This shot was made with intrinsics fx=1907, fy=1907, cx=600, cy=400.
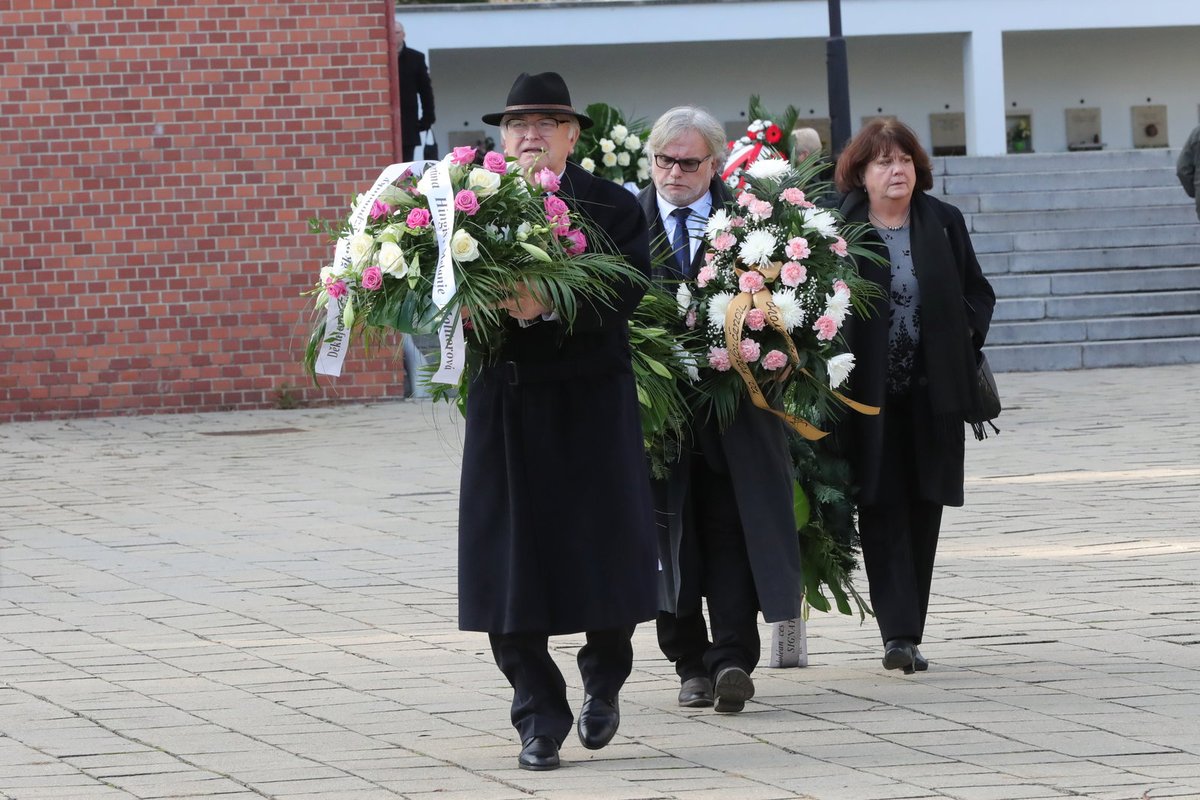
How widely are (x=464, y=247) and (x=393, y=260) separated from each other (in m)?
0.20

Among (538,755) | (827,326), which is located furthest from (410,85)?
(538,755)

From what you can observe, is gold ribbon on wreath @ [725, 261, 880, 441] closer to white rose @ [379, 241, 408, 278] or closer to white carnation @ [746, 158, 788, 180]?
white carnation @ [746, 158, 788, 180]

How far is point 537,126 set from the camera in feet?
17.9

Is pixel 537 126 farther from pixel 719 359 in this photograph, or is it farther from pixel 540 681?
pixel 540 681

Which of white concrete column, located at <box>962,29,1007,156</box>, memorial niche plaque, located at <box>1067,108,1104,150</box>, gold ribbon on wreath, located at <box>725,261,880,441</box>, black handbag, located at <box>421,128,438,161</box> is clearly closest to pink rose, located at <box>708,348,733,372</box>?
gold ribbon on wreath, located at <box>725,261,880,441</box>

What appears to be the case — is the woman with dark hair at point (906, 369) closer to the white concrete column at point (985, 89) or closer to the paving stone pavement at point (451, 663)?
the paving stone pavement at point (451, 663)

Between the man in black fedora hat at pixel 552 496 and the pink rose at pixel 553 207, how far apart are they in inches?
5.0

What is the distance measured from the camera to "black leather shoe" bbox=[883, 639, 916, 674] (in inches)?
249

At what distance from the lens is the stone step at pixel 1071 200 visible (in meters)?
18.9

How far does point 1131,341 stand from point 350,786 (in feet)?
43.2

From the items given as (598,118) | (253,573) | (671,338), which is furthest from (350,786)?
(598,118)

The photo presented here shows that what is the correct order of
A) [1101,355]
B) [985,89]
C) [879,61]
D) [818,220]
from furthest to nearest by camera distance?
[879,61], [985,89], [1101,355], [818,220]

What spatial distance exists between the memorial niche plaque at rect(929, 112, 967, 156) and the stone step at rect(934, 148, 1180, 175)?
9.82m

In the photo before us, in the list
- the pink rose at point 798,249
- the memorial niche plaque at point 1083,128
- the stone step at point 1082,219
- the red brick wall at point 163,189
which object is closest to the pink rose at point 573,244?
the pink rose at point 798,249
